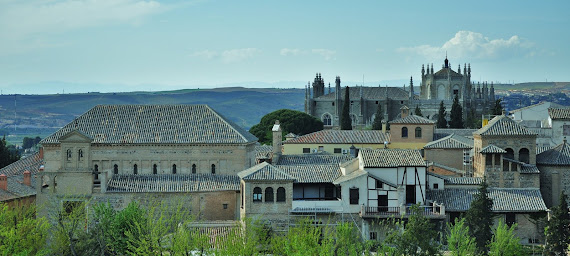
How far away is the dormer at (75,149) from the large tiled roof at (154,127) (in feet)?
6.98

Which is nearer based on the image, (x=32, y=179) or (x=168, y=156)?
(x=168, y=156)

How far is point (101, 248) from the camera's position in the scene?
48406 mm

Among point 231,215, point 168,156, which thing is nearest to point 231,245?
point 231,215

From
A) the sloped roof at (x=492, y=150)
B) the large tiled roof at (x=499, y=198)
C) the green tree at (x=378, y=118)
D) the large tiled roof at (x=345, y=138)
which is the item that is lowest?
the large tiled roof at (x=499, y=198)

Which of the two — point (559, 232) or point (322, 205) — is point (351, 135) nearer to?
point (322, 205)

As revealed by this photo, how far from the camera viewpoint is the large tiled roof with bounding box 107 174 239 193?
2350 inches

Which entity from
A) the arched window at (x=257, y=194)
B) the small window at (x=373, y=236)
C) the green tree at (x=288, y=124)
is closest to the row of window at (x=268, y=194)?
the arched window at (x=257, y=194)

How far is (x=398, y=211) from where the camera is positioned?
5562 cm

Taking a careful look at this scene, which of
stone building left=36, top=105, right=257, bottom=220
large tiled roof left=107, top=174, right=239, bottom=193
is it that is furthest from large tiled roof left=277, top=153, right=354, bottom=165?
large tiled roof left=107, top=174, right=239, bottom=193

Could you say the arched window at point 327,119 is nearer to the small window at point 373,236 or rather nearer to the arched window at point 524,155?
the arched window at point 524,155

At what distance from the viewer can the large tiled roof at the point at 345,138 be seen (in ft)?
279

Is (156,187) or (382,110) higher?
(382,110)

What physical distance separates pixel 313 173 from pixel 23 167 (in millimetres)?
35418

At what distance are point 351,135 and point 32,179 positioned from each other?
95.2ft
